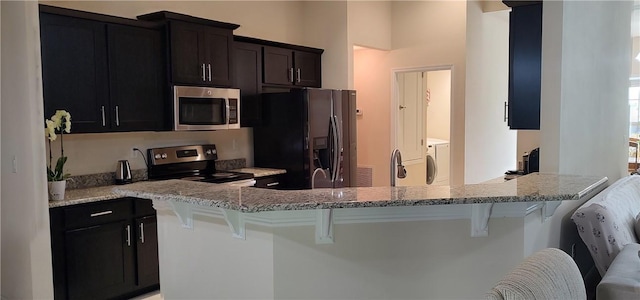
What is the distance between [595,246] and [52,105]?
11.9 feet

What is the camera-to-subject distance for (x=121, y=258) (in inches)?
148

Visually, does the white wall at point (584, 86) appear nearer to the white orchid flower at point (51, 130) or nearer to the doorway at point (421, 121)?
the doorway at point (421, 121)

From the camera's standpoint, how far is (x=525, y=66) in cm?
307

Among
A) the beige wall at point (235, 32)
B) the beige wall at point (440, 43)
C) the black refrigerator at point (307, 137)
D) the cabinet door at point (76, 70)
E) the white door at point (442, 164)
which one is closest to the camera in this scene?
the cabinet door at point (76, 70)

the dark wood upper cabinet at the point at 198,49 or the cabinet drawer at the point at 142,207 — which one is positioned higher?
the dark wood upper cabinet at the point at 198,49

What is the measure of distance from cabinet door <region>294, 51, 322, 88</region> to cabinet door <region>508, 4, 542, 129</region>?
2.95 m

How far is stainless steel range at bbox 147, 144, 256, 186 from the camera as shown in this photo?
454cm

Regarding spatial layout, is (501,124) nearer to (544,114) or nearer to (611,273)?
(544,114)

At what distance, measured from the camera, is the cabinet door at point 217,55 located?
4.52m

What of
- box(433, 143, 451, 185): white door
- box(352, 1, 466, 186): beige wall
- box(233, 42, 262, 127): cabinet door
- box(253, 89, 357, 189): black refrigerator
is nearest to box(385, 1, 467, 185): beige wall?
box(352, 1, 466, 186): beige wall

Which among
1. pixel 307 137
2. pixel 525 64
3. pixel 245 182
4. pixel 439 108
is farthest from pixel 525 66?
pixel 439 108

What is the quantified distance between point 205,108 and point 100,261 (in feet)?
5.21

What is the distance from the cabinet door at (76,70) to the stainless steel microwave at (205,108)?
2.01 feet

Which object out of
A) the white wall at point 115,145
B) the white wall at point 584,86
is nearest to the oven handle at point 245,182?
the white wall at point 115,145
